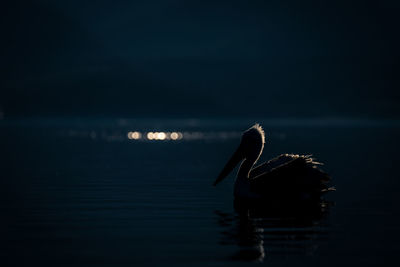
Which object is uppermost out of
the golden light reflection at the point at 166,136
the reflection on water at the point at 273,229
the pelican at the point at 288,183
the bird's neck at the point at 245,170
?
the golden light reflection at the point at 166,136

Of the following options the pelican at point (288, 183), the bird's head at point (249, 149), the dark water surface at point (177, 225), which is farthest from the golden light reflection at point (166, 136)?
the pelican at point (288, 183)

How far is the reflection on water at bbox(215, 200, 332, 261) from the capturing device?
11609 millimetres

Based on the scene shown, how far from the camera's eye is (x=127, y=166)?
31406 mm

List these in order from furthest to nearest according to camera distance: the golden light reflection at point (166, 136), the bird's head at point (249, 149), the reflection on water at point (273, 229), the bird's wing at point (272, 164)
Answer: the golden light reflection at point (166, 136), the bird's head at point (249, 149), the bird's wing at point (272, 164), the reflection on water at point (273, 229)

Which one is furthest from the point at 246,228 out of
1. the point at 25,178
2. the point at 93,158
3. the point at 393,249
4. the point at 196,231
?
the point at 93,158

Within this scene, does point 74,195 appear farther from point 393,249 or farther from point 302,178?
point 393,249

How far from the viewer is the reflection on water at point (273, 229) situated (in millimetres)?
11609

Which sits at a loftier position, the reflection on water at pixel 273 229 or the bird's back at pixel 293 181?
the bird's back at pixel 293 181

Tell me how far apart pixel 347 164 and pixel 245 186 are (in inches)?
581

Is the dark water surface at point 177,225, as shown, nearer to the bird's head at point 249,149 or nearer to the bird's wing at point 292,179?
the bird's wing at point 292,179

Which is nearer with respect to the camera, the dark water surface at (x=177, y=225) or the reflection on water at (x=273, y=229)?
the dark water surface at (x=177, y=225)

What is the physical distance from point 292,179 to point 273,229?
382 cm

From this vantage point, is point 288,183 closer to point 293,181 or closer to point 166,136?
point 293,181

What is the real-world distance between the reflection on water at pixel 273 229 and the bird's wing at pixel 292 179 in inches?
15.6
